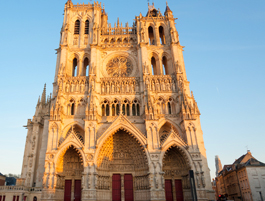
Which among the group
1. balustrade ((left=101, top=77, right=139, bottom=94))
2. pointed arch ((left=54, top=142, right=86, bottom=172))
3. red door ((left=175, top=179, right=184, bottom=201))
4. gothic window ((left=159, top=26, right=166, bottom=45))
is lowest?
red door ((left=175, top=179, right=184, bottom=201))

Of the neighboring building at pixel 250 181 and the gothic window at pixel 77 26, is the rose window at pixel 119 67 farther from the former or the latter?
the neighboring building at pixel 250 181

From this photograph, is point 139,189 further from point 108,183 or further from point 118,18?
point 118,18

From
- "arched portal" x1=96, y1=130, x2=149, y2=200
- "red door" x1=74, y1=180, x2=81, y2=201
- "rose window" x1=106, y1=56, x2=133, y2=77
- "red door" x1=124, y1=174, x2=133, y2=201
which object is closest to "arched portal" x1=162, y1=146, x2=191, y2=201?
"arched portal" x1=96, y1=130, x2=149, y2=200

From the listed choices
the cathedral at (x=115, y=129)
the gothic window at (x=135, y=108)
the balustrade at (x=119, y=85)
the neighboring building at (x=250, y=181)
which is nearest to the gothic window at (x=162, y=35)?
the cathedral at (x=115, y=129)

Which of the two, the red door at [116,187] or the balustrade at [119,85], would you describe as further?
the balustrade at [119,85]

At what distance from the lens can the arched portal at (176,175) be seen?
839 inches

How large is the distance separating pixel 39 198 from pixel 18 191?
1997 mm

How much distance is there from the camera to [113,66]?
1092 inches

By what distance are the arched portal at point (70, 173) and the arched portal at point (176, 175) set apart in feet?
28.3

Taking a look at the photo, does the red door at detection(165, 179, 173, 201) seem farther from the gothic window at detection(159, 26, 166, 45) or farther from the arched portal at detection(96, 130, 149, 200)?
the gothic window at detection(159, 26, 166, 45)

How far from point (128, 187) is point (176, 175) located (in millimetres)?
4941

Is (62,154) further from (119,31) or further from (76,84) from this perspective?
(119,31)

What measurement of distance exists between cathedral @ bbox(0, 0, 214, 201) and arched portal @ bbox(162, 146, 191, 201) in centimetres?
9

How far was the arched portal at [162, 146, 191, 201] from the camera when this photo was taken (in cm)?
2131
